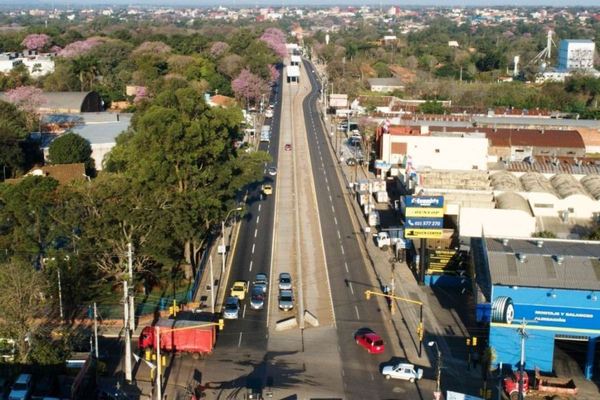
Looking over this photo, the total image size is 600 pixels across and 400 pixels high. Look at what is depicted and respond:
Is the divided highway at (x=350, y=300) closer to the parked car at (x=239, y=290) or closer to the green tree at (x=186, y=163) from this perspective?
the parked car at (x=239, y=290)

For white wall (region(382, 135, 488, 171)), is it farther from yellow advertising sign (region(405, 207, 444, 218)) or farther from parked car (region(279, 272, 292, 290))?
parked car (region(279, 272, 292, 290))

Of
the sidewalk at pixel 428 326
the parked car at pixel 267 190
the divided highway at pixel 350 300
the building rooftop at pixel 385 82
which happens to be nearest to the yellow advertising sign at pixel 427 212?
the sidewalk at pixel 428 326

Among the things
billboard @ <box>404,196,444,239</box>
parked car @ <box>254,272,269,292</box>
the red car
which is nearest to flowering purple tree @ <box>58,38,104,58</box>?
parked car @ <box>254,272,269,292</box>

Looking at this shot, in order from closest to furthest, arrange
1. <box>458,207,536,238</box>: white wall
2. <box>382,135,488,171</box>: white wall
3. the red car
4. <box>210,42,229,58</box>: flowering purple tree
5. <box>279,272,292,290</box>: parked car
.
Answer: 1. the red car
2. <box>279,272,292,290</box>: parked car
3. <box>458,207,536,238</box>: white wall
4. <box>382,135,488,171</box>: white wall
5. <box>210,42,229,58</box>: flowering purple tree

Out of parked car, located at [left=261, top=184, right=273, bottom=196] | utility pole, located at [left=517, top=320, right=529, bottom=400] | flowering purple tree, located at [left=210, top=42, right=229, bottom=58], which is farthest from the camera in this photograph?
flowering purple tree, located at [left=210, top=42, right=229, bottom=58]

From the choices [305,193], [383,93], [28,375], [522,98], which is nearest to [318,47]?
[383,93]

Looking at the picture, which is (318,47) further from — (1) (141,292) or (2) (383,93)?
(1) (141,292)
